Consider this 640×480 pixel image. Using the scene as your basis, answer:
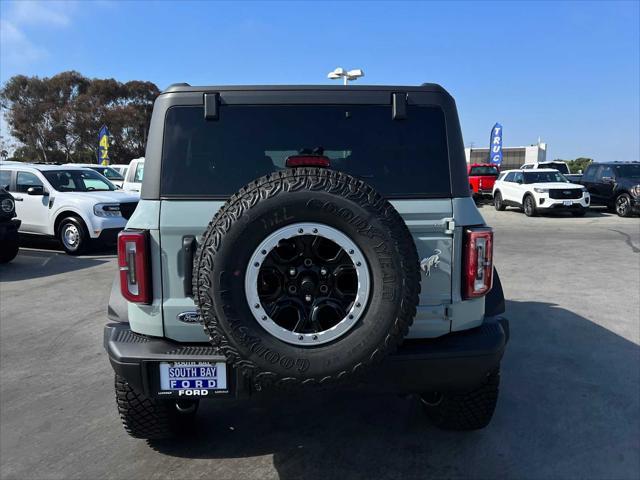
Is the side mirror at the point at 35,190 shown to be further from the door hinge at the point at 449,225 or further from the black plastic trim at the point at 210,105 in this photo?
the door hinge at the point at 449,225

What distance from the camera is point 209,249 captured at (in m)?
2.24

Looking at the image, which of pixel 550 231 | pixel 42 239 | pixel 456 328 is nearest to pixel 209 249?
pixel 456 328

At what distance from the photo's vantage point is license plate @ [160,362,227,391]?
248 centimetres

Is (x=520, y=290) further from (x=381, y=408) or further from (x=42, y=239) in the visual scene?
(x=42, y=239)

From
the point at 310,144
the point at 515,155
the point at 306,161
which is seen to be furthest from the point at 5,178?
the point at 515,155

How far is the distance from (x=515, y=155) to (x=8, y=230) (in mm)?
60813

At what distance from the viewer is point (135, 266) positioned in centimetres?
257

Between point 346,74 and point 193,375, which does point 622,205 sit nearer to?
point 346,74

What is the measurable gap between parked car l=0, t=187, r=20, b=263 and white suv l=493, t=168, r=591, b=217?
1558cm

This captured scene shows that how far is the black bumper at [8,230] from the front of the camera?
8750mm

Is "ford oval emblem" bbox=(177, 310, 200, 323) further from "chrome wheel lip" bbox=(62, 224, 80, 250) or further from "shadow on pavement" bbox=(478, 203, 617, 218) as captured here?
"shadow on pavement" bbox=(478, 203, 617, 218)

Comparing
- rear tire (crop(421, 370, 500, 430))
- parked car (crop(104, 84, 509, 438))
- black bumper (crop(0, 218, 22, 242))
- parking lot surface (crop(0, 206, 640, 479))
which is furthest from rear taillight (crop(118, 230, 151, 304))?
black bumper (crop(0, 218, 22, 242))

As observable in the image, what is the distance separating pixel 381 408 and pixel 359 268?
173cm

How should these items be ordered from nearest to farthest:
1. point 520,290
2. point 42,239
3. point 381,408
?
point 381,408 → point 520,290 → point 42,239
